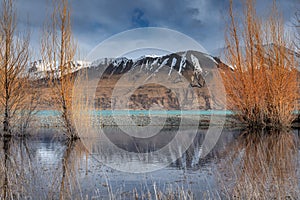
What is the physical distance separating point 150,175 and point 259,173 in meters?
1.96

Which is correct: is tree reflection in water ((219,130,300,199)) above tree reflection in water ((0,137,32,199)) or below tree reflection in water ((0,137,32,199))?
above

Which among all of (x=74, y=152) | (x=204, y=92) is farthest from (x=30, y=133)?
(x=204, y=92)

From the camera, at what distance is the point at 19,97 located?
12.8 metres

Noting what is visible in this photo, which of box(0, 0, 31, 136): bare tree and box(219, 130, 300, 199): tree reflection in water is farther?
box(0, 0, 31, 136): bare tree

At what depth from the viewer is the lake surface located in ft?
14.9

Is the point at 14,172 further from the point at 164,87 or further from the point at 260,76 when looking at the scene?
the point at 164,87

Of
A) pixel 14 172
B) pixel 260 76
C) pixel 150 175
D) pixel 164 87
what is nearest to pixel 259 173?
pixel 150 175

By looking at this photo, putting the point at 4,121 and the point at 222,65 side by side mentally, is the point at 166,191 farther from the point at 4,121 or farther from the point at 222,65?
the point at 222,65

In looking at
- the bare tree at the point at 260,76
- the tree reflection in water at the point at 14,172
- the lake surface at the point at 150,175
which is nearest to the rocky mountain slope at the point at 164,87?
the bare tree at the point at 260,76

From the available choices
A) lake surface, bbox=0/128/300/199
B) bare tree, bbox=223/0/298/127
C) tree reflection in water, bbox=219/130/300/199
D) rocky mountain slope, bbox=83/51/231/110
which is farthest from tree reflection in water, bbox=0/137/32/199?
rocky mountain slope, bbox=83/51/231/110

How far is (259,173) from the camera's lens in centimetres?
565

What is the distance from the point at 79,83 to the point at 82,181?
6440 millimetres

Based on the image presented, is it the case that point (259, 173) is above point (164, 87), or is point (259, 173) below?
below

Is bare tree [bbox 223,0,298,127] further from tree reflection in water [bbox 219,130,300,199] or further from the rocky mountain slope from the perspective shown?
the rocky mountain slope
